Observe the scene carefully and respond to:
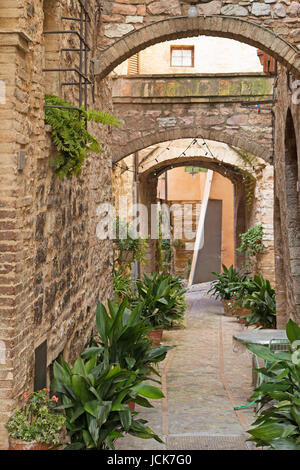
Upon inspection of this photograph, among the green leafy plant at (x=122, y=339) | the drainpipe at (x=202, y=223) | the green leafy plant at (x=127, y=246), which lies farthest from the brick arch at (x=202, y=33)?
the drainpipe at (x=202, y=223)

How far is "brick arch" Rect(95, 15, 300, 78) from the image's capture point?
5262 mm

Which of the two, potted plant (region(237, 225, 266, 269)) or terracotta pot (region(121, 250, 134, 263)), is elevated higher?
potted plant (region(237, 225, 266, 269))

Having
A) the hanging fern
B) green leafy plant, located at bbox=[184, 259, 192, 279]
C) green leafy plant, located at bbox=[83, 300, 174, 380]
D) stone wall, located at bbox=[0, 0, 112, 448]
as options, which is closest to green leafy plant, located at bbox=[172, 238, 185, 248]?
green leafy plant, located at bbox=[184, 259, 192, 279]

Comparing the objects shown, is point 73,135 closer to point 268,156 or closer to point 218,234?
point 268,156

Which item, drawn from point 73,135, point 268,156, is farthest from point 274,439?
point 268,156

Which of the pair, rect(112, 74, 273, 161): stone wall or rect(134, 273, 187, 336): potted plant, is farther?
rect(112, 74, 273, 161): stone wall

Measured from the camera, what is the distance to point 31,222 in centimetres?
321

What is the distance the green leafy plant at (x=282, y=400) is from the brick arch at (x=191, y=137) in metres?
6.58

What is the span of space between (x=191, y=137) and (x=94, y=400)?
731 cm

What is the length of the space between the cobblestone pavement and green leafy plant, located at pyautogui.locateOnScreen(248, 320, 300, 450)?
775 mm

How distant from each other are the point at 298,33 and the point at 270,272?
6.93m

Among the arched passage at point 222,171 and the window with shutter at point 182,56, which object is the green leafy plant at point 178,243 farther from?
the window with shutter at point 182,56

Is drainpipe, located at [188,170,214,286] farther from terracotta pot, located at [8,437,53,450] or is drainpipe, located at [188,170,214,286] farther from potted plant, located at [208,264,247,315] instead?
terracotta pot, located at [8,437,53,450]

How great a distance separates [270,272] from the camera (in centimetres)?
1165
